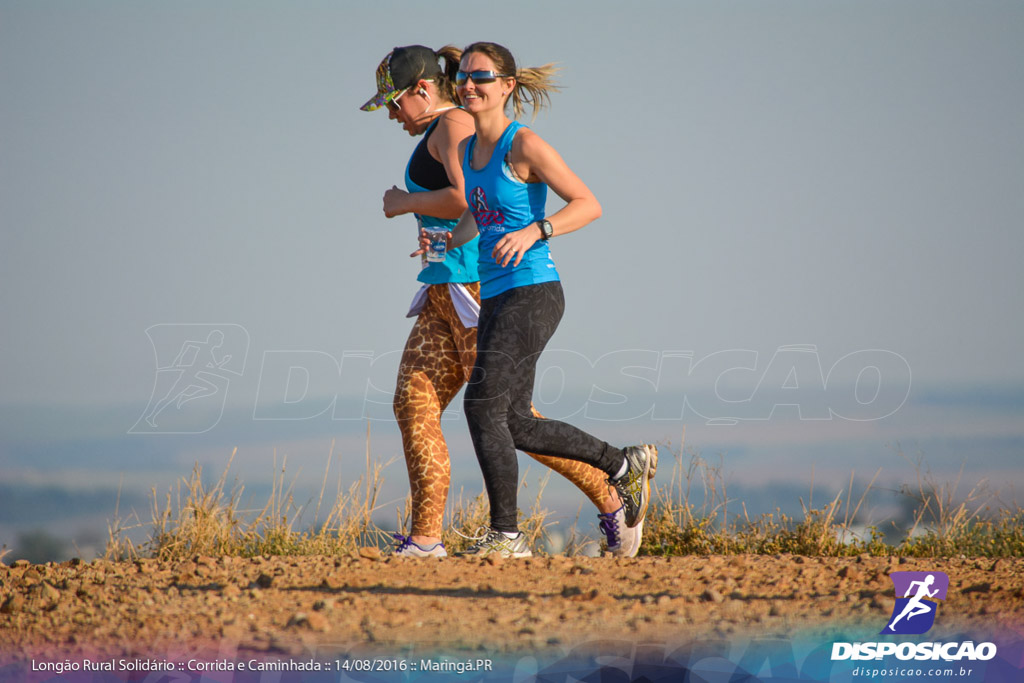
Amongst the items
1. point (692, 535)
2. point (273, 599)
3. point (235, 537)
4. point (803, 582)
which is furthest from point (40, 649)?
point (692, 535)

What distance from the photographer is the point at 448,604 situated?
12.7 ft

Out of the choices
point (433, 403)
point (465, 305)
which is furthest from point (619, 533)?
point (465, 305)

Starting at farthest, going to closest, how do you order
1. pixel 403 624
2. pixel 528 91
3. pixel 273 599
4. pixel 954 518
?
pixel 954 518 → pixel 528 91 → pixel 273 599 → pixel 403 624

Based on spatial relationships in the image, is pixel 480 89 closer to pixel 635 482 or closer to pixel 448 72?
pixel 448 72

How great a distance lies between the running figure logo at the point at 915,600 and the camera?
3.70 metres

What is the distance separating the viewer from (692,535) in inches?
229

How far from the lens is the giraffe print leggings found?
5.20 m

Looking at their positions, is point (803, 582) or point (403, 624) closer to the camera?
point (403, 624)

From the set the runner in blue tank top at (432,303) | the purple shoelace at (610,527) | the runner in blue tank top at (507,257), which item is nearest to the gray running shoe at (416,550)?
the runner in blue tank top at (432,303)

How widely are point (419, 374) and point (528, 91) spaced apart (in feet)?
5.06

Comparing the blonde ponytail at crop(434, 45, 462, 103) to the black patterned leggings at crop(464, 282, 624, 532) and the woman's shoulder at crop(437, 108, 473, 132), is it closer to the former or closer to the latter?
the woman's shoulder at crop(437, 108, 473, 132)

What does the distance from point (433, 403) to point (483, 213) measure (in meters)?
1.13

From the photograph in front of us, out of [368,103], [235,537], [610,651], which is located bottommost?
[235,537]

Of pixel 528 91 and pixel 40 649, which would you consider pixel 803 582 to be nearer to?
pixel 528 91
